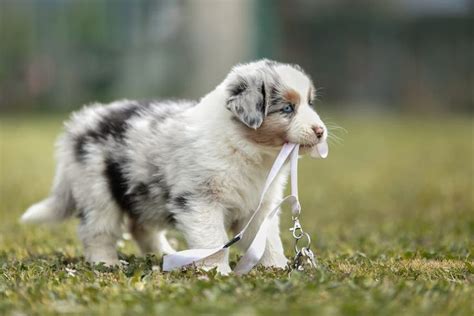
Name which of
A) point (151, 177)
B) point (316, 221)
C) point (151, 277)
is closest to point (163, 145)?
point (151, 177)

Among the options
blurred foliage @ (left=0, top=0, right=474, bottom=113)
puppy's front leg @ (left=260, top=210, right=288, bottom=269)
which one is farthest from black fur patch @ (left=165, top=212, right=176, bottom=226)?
blurred foliage @ (left=0, top=0, right=474, bottom=113)

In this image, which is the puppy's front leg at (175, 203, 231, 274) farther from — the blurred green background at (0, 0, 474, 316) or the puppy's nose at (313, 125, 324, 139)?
the puppy's nose at (313, 125, 324, 139)

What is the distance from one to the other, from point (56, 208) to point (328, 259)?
1785 millimetres

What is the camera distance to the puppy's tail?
5.66 metres

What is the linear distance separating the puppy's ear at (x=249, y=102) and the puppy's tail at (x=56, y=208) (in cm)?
146

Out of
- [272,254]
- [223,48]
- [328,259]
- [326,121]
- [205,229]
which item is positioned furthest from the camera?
[223,48]

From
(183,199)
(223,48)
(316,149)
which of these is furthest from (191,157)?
(223,48)

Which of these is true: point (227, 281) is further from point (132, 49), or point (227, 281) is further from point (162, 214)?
point (132, 49)

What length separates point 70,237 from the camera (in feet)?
22.1

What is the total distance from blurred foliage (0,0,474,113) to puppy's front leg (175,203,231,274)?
12.6 meters

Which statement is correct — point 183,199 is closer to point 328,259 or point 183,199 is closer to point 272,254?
point 272,254

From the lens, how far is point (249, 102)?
471 cm

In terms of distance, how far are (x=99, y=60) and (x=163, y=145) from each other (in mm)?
14876

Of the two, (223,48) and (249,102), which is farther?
(223,48)
